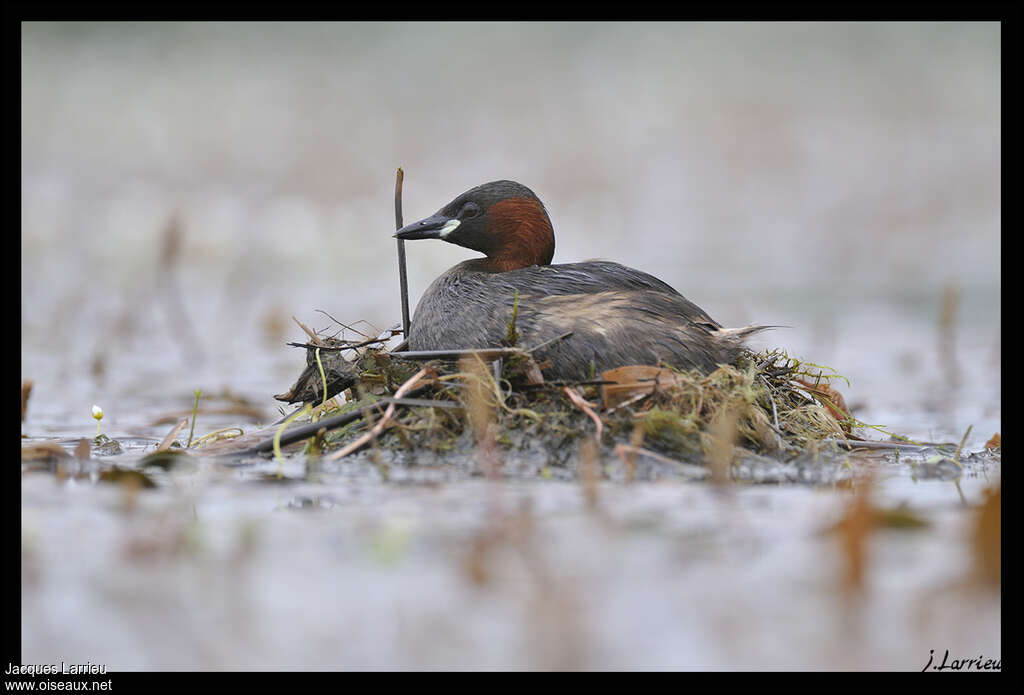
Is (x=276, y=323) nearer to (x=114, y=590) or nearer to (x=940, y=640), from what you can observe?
(x=114, y=590)

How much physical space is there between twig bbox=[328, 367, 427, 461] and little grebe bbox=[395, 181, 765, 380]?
330 millimetres

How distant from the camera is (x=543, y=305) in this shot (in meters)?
5.58

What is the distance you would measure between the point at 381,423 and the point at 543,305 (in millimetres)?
934

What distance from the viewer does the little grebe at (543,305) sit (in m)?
5.40

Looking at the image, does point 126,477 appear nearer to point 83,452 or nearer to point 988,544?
point 83,452

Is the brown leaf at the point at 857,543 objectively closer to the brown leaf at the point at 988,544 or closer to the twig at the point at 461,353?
the brown leaf at the point at 988,544

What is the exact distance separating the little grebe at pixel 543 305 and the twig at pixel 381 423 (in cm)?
33

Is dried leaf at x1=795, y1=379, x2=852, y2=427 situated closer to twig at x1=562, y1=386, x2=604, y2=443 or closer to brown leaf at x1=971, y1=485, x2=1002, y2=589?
twig at x1=562, y1=386, x2=604, y2=443

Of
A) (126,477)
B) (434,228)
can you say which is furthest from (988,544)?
(434,228)

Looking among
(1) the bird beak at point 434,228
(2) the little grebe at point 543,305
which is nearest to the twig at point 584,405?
(2) the little grebe at point 543,305

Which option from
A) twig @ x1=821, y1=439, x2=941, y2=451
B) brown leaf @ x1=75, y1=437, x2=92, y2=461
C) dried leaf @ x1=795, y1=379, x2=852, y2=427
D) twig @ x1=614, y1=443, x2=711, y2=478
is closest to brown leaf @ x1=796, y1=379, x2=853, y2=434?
dried leaf @ x1=795, y1=379, x2=852, y2=427

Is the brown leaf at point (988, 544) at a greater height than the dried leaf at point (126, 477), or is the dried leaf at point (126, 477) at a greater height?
the dried leaf at point (126, 477)

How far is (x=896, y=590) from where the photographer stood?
3.45 m
